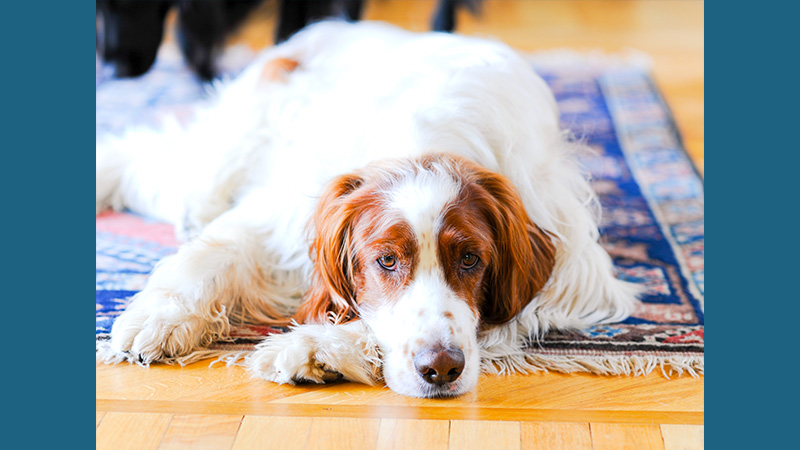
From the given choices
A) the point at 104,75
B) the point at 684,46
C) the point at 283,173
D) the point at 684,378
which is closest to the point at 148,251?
the point at 283,173

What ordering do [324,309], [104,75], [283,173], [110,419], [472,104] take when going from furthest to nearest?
1. [104,75]
2. [283,173]
3. [472,104]
4. [324,309]
5. [110,419]

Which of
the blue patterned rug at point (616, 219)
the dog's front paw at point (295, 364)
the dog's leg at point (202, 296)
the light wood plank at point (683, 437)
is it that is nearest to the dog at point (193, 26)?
the blue patterned rug at point (616, 219)

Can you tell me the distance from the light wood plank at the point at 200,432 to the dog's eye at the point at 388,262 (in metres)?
0.46

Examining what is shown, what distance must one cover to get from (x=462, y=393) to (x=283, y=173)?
1002 mm

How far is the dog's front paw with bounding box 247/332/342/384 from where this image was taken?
2037 mm

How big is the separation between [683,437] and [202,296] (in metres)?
1.21

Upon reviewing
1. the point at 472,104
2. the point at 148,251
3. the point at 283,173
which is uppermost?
the point at 472,104

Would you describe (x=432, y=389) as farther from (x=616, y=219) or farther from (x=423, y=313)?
(x=616, y=219)

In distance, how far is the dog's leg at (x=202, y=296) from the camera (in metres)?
2.19

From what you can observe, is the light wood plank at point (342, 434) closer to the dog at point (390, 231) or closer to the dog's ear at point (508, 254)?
the dog at point (390, 231)

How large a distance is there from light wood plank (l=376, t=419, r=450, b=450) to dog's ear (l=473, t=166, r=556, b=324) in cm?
42

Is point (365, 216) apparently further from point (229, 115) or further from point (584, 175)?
point (229, 115)

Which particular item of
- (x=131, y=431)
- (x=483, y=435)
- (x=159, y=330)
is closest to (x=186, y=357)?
(x=159, y=330)

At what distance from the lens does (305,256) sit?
2.47m
